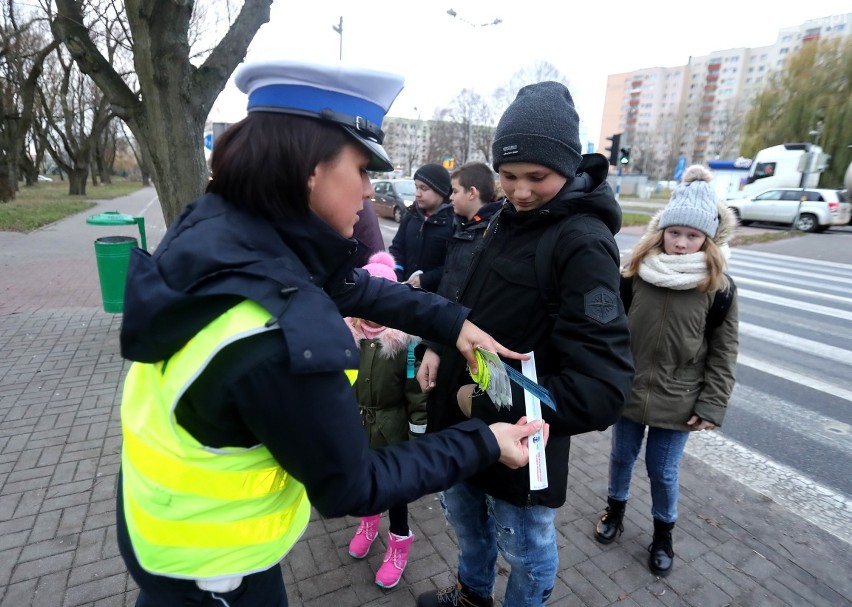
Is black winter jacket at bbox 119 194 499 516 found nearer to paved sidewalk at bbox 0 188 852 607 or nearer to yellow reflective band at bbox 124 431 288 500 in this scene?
yellow reflective band at bbox 124 431 288 500

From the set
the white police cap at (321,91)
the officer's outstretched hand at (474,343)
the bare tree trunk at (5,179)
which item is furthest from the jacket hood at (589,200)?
the bare tree trunk at (5,179)

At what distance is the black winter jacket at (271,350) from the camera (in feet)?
3.01

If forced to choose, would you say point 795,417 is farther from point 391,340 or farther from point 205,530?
point 205,530

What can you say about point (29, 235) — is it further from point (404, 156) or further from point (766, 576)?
point (404, 156)

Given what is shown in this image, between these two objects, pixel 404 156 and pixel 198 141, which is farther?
pixel 404 156

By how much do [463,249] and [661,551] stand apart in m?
2.33

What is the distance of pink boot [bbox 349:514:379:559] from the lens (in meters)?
2.70

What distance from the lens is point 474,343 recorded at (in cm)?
162

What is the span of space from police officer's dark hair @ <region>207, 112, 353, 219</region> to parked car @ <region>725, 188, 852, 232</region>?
23334mm

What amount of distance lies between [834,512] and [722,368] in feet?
5.77

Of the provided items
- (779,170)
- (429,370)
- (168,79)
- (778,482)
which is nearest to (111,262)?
(168,79)

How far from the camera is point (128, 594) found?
7.85ft

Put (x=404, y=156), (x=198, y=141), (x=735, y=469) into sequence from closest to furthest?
1. (x=735, y=469)
2. (x=198, y=141)
3. (x=404, y=156)

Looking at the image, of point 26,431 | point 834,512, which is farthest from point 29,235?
point 834,512
